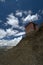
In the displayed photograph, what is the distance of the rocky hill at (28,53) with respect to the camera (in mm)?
32291

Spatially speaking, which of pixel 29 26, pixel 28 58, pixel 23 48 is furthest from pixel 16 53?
→ pixel 29 26

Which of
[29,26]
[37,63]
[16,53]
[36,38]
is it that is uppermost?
[29,26]

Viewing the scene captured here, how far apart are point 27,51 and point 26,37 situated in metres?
6.08

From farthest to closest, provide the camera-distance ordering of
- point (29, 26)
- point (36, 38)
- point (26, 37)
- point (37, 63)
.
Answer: point (29, 26), point (26, 37), point (36, 38), point (37, 63)

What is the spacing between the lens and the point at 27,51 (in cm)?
3481

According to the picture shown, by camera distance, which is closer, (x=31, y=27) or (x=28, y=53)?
(x=28, y=53)

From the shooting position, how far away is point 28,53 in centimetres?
3409

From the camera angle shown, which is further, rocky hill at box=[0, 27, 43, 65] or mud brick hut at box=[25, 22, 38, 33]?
mud brick hut at box=[25, 22, 38, 33]

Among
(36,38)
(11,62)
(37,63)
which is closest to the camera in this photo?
(37,63)

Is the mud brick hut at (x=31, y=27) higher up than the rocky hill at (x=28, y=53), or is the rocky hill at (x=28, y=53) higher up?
the mud brick hut at (x=31, y=27)

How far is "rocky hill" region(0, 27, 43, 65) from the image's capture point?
3229 centimetres

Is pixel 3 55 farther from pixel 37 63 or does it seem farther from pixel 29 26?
pixel 29 26

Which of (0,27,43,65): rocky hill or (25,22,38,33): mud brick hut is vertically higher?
(25,22,38,33): mud brick hut

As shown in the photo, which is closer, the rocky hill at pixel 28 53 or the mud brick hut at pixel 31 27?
the rocky hill at pixel 28 53
